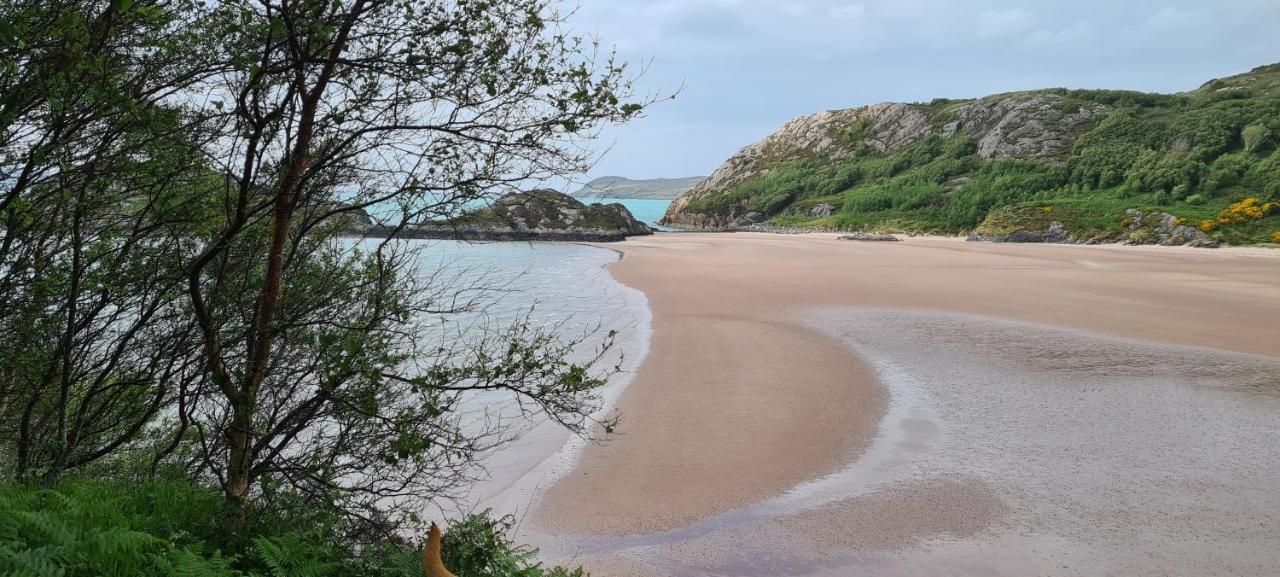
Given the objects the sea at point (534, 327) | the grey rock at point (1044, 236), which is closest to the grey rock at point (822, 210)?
the grey rock at point (1044, 236)

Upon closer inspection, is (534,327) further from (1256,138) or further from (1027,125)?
(1027,125)

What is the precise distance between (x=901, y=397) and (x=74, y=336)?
11.1 meters

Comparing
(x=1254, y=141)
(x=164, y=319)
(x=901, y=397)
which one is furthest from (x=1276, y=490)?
(x=1254, y=141)

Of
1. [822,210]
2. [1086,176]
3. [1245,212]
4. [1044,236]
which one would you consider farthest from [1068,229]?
[822,210]

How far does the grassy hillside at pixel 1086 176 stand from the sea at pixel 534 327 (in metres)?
36.4

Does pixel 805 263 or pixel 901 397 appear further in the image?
pixel 805 263

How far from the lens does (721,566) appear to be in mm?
6645

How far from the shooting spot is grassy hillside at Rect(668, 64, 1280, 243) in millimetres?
47844

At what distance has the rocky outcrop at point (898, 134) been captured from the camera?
239ft

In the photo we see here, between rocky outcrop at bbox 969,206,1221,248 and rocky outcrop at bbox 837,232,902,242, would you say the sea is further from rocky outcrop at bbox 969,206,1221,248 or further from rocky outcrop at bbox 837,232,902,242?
rocky outcrop at bbox 969,206,1221,248

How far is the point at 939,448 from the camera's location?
9.73 meters

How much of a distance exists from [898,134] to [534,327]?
8862 cm

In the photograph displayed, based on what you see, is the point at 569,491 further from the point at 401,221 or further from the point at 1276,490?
the point at 1276,490

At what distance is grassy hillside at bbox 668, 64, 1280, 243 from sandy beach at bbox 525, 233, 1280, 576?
108 ft
